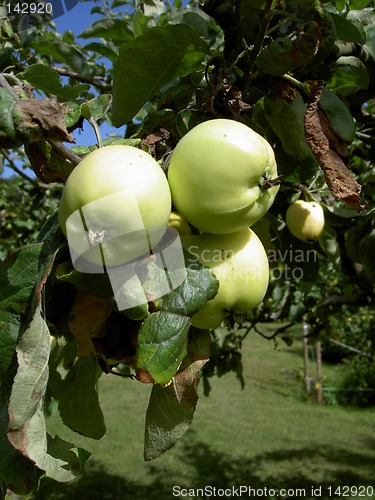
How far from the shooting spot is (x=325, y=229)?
2096mm

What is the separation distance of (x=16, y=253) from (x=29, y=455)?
0.28 meters

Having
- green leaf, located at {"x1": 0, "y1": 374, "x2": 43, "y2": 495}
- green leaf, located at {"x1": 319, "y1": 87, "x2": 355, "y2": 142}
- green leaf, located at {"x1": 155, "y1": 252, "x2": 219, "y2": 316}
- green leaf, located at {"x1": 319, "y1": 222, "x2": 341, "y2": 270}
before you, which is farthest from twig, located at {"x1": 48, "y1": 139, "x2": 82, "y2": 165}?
green leaf, located at {"x1": 319, "y1": 222, "x2": 341, "y2": 270}

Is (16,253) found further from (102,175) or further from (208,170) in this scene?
(208,170)

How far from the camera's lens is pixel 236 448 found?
6.64 m

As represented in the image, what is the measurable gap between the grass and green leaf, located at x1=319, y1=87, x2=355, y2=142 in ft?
15.6

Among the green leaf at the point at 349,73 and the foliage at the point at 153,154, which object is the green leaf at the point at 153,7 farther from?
the green leaf at the point at 349,73

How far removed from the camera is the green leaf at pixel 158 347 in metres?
0.75

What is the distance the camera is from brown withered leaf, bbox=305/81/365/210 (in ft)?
2.98

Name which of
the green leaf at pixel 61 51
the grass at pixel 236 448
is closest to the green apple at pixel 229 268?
the green leaf at pixel 61 51

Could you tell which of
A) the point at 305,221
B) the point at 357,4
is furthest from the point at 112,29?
the point at 305,221

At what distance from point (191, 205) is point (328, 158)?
0.96 ft

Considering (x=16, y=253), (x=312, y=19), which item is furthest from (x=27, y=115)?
(x=312, y=19)

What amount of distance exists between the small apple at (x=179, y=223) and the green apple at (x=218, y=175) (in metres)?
0.03

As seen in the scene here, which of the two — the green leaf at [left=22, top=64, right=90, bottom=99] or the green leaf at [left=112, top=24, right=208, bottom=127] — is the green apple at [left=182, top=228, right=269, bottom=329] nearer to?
the green leaf at [left=112, top=24, right=208, bottom=127]
